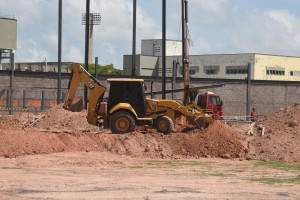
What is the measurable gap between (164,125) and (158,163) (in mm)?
4225

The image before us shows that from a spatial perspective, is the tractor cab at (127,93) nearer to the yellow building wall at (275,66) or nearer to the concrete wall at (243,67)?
the concrete wall at (243,67)

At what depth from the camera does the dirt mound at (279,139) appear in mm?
22641

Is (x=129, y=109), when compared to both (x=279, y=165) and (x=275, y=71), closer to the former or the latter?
(x=279, y=165)

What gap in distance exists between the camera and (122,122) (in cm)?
2386

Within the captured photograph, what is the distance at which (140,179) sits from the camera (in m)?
15.5

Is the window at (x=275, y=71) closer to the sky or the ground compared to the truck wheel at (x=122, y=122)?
closer to the sky

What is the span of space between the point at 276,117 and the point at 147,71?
5335 centimetres

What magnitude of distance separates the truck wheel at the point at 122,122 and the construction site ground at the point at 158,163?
1.74ft

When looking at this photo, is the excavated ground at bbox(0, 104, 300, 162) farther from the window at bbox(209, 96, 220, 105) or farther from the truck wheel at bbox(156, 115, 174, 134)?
the window at bbox(209, 96, 220, 105)

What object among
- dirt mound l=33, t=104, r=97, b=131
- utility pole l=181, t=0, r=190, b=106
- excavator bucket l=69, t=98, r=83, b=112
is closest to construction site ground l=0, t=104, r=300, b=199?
utility pole l=181, t=0, r=190, b=106

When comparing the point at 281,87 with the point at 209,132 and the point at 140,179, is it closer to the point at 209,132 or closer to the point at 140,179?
the point at 209,132

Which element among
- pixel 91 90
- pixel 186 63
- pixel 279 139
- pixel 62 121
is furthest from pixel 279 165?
pixel 62 121

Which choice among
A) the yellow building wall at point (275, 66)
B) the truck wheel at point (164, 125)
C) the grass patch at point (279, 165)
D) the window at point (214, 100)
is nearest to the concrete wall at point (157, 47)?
the yellow building wall at point (275, 66)

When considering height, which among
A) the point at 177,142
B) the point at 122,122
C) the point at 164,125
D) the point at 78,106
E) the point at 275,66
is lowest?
the point at 177,142
